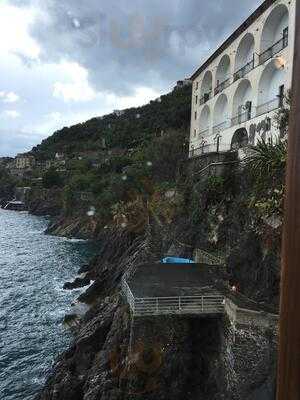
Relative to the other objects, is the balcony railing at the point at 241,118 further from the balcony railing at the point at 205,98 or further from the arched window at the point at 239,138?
the balcony railing at the point at 205,98

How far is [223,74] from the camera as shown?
1512 inches

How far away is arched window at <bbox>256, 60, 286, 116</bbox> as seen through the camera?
1043 inches

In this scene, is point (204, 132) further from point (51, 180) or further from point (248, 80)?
point (51, 180)

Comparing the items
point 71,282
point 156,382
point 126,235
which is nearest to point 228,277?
point 156,382

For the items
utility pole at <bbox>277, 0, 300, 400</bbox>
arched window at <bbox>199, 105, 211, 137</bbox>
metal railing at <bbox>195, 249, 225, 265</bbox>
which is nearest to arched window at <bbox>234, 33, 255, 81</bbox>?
arched window at <bbox>199, 105, 211, 137</bbox>

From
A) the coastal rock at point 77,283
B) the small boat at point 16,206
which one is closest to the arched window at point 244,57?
the coastal rock at point 77,283

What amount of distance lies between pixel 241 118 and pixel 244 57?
16.5ft

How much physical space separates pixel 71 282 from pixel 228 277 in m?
24.6

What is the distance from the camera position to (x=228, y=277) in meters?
20.7

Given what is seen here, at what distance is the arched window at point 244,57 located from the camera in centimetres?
3164

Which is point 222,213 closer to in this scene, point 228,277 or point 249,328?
point 228,277

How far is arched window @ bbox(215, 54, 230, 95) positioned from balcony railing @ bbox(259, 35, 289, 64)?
24.1 feet

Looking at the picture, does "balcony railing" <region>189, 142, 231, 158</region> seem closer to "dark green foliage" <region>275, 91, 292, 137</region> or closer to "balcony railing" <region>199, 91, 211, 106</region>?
"balcony railing" <region>199, 91, 211, 106</region>

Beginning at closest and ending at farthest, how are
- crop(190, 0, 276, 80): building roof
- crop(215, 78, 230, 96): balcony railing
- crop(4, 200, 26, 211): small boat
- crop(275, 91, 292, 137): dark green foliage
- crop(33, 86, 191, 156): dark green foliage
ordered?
crop(275, 91, 292, 137): dark green foliage < crop(190, 0, 276, 80): building roof < crop(215, 78, 230, 96): balcony railing < crop(33, 86, 191, 156): dark green foliage < crop(4, 200, 26, 211): small boat
